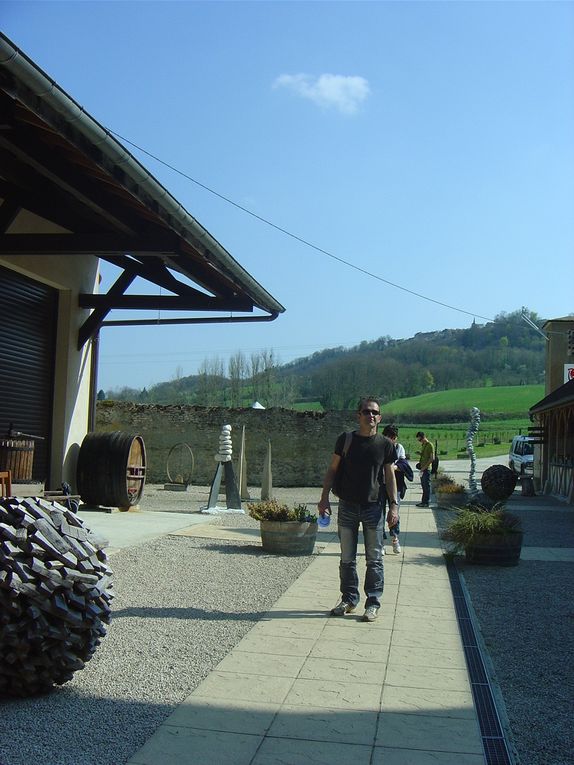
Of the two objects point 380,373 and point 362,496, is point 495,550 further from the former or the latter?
point 380,373

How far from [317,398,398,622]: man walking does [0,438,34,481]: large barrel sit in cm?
522

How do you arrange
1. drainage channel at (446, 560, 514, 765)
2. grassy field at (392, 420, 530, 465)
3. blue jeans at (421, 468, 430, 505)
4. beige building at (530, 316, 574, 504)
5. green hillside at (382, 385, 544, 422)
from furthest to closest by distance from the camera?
green hillside at (382, 385, 544, 422)
grassy field at (392, 420, 530, 465)
beige building at (530, 316, 574, 504)
blue jeans at (421, 468, 430, 505)
drainage channel at (446, 560, 514, 765)

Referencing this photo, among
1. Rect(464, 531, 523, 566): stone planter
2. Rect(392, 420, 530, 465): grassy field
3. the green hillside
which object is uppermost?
the green hillside

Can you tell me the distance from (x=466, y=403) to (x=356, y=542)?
3261 inches

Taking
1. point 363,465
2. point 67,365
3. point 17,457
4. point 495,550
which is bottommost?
point 495,550

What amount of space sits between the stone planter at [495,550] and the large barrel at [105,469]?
18.0 ft

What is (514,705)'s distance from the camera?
460 centimetres

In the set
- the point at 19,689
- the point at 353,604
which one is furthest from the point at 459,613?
the point at 19,689

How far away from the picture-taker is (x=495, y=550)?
960 cm

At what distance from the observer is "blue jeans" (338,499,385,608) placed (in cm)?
645

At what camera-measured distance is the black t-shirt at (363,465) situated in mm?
6398

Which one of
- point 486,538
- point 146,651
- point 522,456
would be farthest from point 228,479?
point 522,456

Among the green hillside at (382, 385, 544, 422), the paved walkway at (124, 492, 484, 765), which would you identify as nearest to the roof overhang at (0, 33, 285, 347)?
the paved walkway at (124, 492, 484, 765)

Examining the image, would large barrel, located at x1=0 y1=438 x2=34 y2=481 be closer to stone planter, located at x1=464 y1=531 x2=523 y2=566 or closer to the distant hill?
stone planter, located at x1=464 y1=531 x2=523 y2=566
